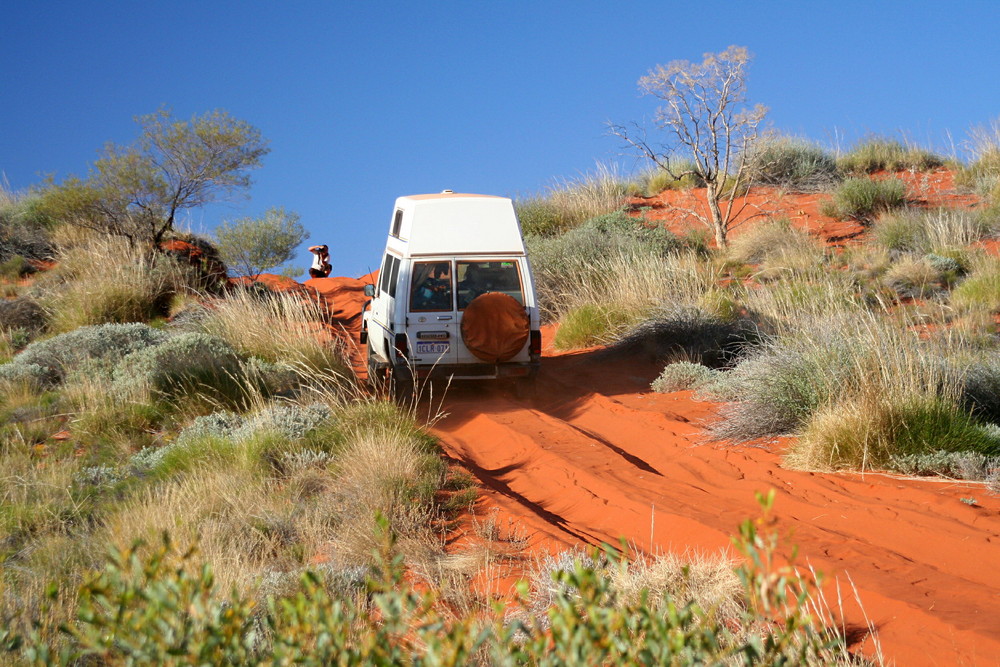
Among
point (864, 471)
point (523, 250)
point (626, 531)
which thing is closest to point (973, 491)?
point (864, 471)

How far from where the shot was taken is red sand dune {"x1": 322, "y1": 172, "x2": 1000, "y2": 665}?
4680mm

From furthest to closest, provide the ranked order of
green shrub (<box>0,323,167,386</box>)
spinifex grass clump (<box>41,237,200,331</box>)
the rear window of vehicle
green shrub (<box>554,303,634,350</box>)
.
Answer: spinifex grass clump (<box>41,237,200,331</box>) → green shrub (<box>554,303,634,350</box>) → green shrub (<box>0,323,167,386</box>) → the rear window of vehicle

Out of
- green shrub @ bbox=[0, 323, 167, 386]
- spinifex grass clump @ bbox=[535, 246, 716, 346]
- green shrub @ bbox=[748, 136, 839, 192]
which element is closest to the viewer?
green shrub @ bbox=[0, 323, 167, 386]

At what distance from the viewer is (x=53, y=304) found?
1728 cm

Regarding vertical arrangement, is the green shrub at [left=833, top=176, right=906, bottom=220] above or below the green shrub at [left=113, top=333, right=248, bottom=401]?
above

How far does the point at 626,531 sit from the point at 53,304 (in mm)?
14908

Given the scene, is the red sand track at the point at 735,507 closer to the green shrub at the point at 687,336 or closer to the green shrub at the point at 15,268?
the green shrub at the point at 687,336

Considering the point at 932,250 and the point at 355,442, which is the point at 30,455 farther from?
the point at 932,250

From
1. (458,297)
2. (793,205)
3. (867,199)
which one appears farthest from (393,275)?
(793,205)

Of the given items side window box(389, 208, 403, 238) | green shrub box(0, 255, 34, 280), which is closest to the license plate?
side window box(389, 208, 403, 238)

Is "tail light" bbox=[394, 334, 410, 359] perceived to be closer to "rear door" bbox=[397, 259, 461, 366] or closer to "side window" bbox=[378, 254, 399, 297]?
"rear door" bbox=[397, 259, 461, 366]

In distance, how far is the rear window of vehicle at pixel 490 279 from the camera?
11.6 m

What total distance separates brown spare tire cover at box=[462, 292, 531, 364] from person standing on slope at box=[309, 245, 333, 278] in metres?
16.7

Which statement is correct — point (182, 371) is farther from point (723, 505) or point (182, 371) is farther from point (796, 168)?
point (796, 168)
